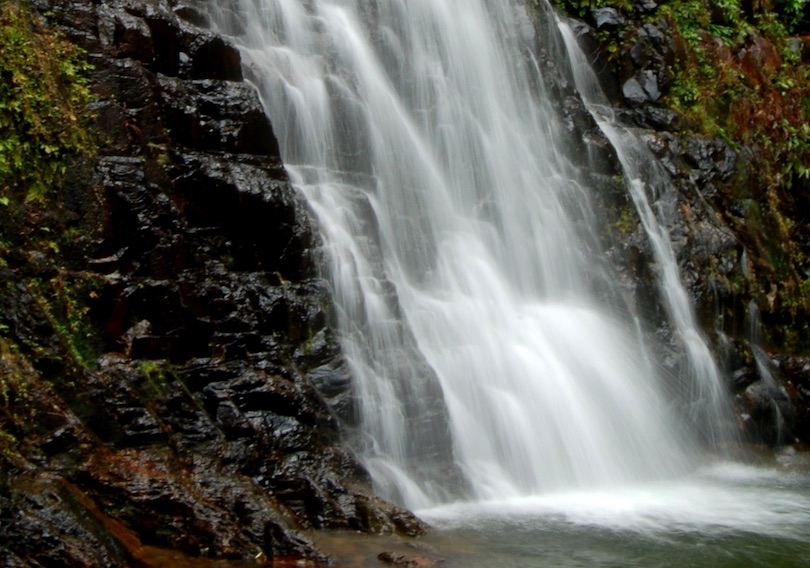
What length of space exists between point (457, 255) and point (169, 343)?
4.33 m

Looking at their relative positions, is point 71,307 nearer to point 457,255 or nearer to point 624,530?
point 624,530

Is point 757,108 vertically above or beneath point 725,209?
above

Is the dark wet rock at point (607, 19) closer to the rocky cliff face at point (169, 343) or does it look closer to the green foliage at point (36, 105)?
the rocky cliff face at point (169, 343)

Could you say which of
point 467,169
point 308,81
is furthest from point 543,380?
point 308,81

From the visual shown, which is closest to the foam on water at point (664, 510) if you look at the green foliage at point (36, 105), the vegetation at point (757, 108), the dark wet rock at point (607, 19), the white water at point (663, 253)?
the white water at point (663, 253)

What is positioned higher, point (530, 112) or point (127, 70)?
point (530, 112)

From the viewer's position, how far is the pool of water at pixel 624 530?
6.25 metres

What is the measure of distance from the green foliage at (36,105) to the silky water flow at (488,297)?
2.43m

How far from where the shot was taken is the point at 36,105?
6.83 m

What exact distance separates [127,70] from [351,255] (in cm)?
264

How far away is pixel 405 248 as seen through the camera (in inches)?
379

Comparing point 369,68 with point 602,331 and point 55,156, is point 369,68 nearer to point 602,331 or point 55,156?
point 602,331

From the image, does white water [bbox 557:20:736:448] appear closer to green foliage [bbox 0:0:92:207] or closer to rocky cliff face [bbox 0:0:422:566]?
rocky cliff face [bbox 0:0:422:566]

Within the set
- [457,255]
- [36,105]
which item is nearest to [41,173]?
[36,105]
